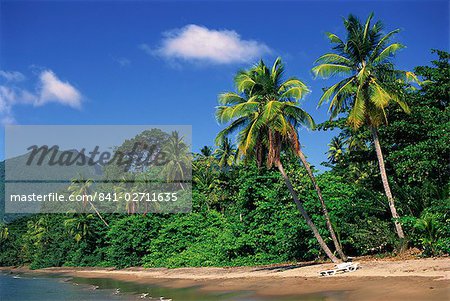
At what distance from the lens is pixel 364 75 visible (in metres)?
18.8

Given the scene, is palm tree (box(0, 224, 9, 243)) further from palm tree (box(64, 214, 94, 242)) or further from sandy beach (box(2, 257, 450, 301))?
sandy beach (box(2, 257, 450, 301))

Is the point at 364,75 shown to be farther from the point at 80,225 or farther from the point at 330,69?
the point at 80,225

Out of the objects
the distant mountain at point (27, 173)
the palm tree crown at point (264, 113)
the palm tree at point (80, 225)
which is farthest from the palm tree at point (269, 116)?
the distant mountain at point (27, 173)

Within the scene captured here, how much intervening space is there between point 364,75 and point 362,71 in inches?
8.1

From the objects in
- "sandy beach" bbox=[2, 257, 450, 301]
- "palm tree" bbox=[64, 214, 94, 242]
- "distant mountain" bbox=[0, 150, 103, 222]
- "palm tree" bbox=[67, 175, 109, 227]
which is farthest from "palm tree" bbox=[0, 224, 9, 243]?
"sandy beach" bbox=[2, 257, 450, 301]

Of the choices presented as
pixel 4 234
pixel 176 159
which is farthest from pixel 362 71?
pixel 4 234

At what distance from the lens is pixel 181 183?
1635 inches

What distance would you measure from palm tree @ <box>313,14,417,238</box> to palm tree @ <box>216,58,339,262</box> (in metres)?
1.56

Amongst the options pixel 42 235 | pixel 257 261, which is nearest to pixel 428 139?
pixel 257 261

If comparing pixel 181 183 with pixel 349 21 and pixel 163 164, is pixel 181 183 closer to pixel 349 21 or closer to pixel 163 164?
pixel 163 164

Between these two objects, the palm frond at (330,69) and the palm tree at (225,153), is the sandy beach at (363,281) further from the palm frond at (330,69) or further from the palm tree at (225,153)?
the palm tree at (225,153)

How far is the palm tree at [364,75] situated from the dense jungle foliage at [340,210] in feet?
4.71

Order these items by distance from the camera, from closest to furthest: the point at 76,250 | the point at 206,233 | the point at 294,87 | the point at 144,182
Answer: the point at 294,87 < the point at 206,233 < the point at 144,182 < the point at 76,250

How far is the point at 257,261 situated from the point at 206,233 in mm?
8606
